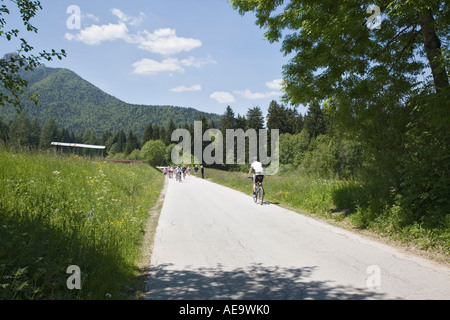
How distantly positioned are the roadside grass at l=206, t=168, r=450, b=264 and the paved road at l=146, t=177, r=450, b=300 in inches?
24.5

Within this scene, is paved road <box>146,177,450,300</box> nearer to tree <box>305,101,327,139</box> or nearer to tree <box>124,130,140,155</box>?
tree <box>305,101,327,139</box>

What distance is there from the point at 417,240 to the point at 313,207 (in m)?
4.88

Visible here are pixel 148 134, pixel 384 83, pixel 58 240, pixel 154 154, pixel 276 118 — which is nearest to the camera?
pixel 58 240

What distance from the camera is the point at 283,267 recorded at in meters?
4.70

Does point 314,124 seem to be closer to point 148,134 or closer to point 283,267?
point 148,134

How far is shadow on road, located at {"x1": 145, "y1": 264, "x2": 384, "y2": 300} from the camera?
361 cm

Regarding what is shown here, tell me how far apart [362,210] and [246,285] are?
5.28 metres

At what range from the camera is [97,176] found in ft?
39.8

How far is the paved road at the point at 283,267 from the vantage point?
3.72 m

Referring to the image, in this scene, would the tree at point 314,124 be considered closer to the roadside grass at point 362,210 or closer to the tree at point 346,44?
the roadside grass at point 362,210

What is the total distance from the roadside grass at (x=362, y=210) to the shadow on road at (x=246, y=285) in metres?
2.59

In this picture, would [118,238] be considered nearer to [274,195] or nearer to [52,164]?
[52,164]

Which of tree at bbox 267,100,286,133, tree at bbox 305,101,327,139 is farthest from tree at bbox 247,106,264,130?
tree at bbox 305,101,327,139

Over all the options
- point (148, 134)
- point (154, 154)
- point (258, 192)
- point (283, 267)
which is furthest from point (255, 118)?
point (283, 267)
